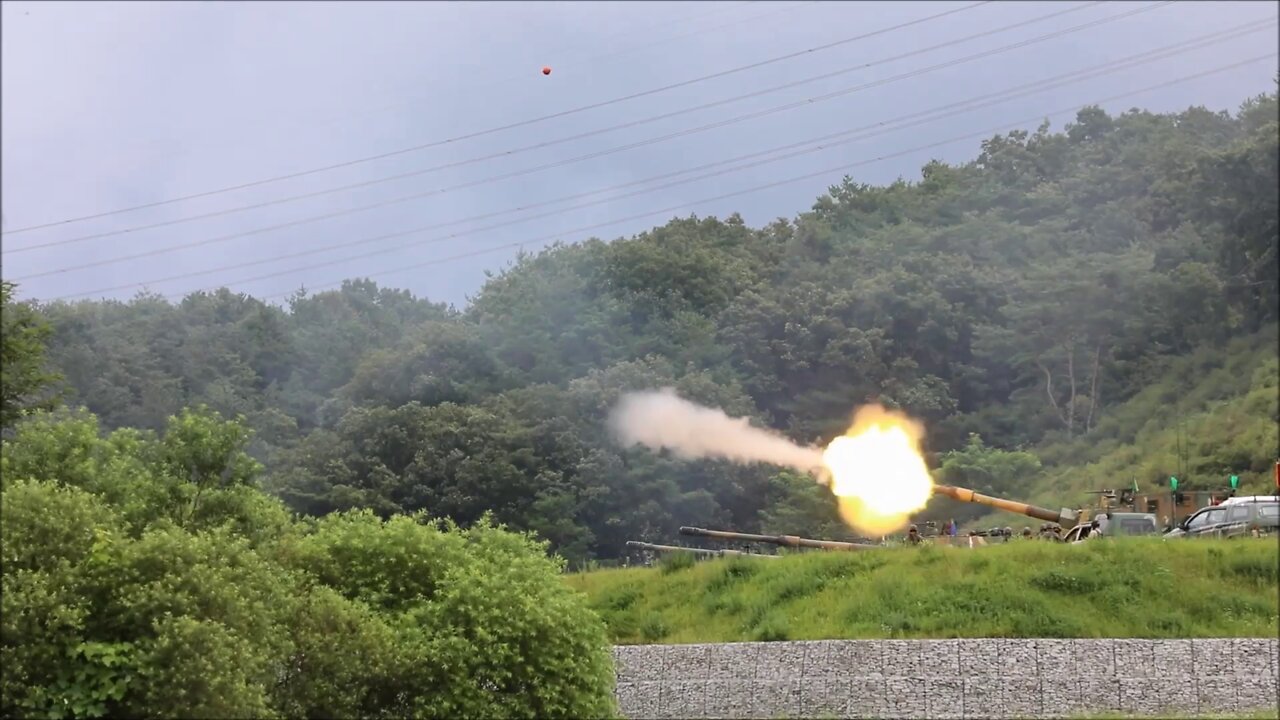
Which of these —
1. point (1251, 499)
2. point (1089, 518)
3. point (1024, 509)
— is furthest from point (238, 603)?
point (1089, 518)

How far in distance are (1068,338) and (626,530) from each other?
18.1 m

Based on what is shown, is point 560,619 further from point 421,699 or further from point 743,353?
point 743,353

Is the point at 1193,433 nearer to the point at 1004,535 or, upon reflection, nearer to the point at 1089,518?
the point at 1089,518

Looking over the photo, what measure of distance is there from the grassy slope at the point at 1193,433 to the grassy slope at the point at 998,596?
230 cm

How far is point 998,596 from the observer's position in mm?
37000

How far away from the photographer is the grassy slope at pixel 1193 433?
1862 cm

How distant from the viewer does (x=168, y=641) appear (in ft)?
78.9

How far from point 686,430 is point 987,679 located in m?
32.4

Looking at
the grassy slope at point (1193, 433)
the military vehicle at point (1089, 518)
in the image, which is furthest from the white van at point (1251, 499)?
the military vehicle at point (1089, 518)

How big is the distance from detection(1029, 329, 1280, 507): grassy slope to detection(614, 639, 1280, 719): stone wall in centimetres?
430

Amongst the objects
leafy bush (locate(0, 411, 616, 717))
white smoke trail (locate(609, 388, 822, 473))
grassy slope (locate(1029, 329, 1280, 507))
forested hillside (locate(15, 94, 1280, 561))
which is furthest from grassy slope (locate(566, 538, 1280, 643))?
white smoke trail (locate(609, 388, 822, 473))

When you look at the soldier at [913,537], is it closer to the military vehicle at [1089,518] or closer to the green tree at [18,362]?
the military vehicle at [1089,518]

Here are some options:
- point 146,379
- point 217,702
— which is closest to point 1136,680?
point 217,702

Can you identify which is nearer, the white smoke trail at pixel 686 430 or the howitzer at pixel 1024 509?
the howitzer at pixel 1024 509
